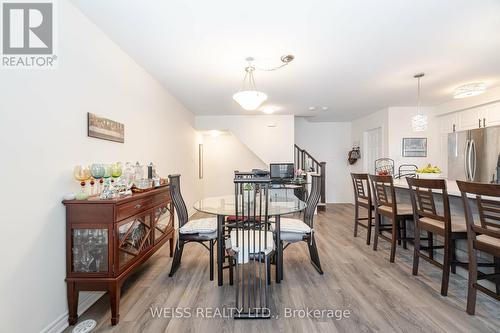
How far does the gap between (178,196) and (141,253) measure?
0.68 m

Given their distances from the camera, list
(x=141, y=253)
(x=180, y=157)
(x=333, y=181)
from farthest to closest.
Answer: (x=333, y=181) < (x=180, y=157) < (x=141, y=253)

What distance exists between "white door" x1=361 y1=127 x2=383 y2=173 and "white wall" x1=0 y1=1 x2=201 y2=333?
5.87 meters

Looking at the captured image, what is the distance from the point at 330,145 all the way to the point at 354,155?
773 millimetres

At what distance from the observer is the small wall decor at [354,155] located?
6572 millimetres

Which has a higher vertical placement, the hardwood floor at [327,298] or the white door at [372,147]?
the white door at [372,147]

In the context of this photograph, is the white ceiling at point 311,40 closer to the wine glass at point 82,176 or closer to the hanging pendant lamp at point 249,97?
the hanging pendant lamp at point 249,97

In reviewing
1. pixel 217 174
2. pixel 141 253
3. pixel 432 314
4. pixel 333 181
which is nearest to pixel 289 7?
pixel 141 253

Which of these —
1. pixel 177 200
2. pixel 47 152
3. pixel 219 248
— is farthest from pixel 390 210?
pixel 47 152

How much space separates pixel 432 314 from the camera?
1.75m

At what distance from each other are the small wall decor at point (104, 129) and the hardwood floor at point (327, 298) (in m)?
1.49

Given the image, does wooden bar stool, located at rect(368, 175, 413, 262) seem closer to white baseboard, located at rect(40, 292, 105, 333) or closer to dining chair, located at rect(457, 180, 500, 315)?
dining chair, located at rect(457, 180, 500, 315)

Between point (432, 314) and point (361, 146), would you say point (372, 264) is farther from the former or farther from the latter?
point (361, 146)

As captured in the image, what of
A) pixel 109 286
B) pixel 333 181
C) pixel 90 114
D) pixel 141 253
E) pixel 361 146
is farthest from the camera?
pixel 333 181

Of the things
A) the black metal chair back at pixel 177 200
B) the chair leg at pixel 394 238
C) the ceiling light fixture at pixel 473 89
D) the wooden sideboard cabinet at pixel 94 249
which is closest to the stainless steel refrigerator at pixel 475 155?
the ceiling light fixture at pixel 473 89
